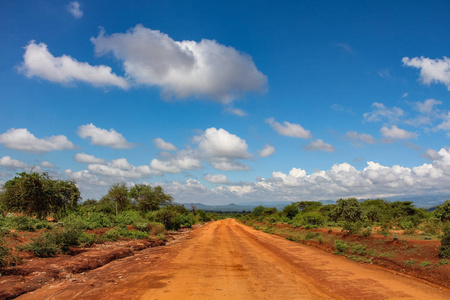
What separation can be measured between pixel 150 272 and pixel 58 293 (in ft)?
12.0

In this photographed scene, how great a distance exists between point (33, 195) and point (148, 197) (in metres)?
23.8

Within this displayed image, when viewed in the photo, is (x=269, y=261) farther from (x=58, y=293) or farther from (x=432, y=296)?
(x=58, y=293)

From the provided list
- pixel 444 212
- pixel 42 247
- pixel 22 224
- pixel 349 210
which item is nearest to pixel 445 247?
pixel 42 247

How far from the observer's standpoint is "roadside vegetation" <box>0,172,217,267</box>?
1252cm

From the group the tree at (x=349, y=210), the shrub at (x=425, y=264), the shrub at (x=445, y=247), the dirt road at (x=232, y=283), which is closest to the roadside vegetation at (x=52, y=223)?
the dirt road at (x=232, y=283)

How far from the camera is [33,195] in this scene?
79.0ft

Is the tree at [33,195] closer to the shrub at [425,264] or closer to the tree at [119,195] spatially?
the tree at [119,195]

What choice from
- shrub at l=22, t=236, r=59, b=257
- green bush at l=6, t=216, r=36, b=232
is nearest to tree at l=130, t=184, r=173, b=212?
green bush at l=6, t=216, r=36, b=232

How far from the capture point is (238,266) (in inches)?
501

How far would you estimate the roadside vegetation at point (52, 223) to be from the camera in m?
12.5

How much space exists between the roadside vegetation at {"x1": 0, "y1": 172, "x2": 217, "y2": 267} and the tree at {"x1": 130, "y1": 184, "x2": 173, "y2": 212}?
237 inches

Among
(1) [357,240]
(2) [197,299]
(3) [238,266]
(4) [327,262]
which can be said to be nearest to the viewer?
(2) [197,299]

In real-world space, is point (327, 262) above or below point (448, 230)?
below

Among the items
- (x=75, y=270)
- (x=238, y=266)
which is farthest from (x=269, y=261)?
(x=75, y=270)
